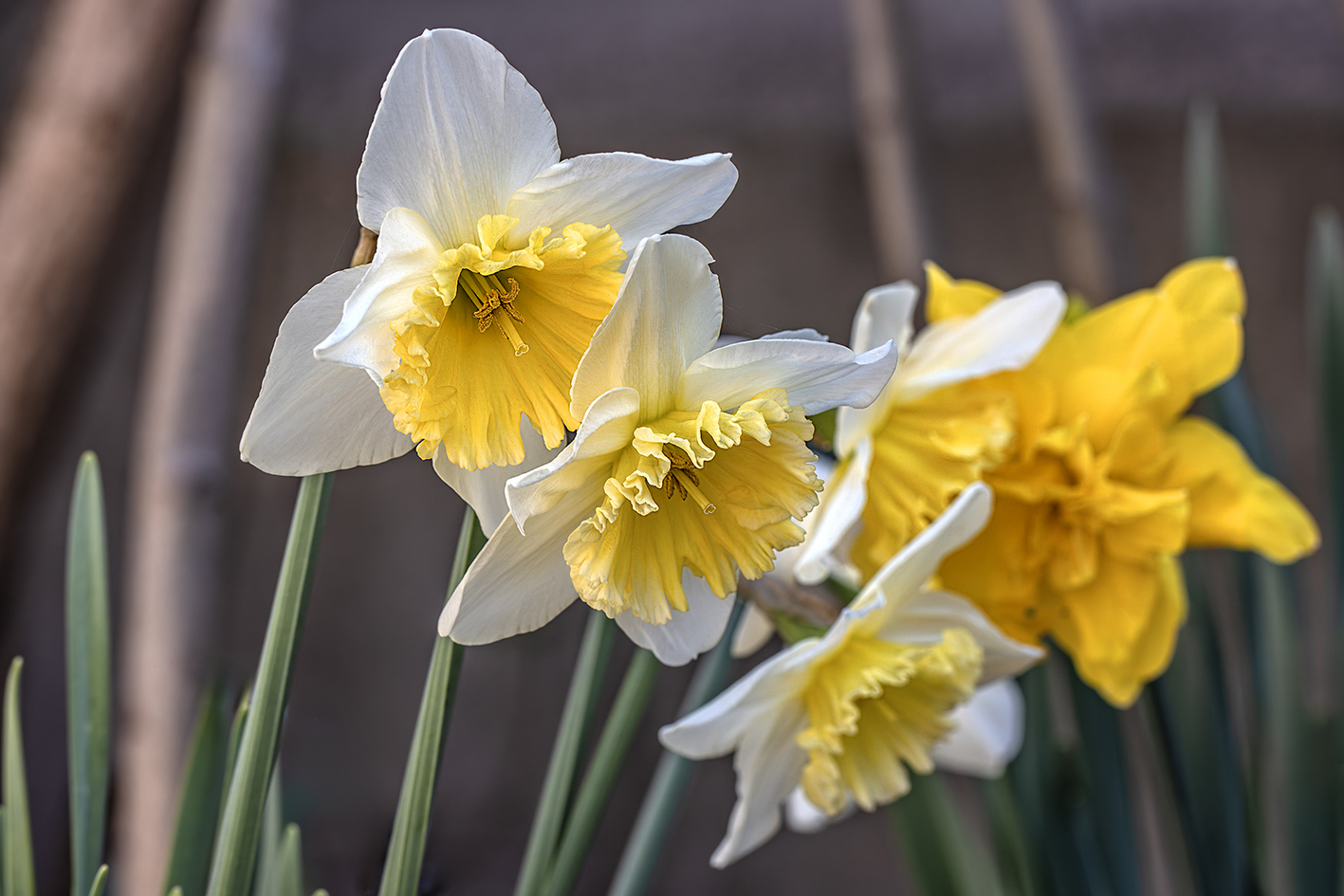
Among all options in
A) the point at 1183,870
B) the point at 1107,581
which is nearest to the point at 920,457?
the point at 1107,581

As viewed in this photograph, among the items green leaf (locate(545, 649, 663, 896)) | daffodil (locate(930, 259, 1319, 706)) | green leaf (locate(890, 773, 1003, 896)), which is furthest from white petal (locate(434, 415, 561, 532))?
green leaf (locate(890, 773, 1003, 896))

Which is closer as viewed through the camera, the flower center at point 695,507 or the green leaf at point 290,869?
the flower center at point 695,507

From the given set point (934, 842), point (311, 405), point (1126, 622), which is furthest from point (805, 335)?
point (934, 842)

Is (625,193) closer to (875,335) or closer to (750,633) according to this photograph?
(875,335)

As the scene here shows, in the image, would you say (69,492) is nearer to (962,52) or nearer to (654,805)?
(654,805)

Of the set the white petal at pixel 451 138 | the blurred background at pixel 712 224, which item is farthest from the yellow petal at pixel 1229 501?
the blurred background at pixel 712 224

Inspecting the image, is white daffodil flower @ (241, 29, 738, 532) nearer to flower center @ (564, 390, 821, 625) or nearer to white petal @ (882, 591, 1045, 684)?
flower center @ (564, 390, 821, 625)

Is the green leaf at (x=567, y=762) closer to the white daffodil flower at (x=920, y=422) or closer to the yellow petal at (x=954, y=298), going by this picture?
the white daffodil flower at (x=920, y=422)
